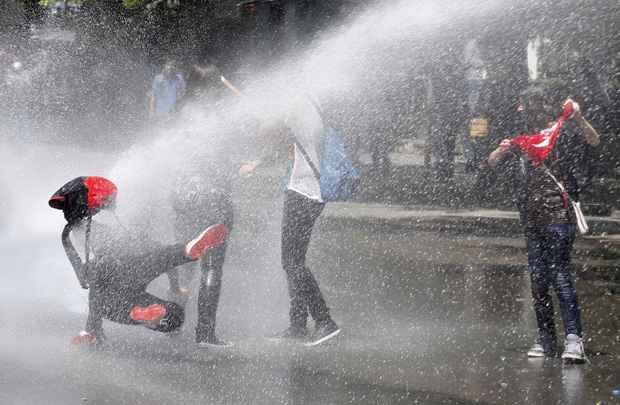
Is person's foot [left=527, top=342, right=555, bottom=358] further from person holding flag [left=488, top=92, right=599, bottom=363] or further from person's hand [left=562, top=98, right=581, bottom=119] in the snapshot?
person's hand [left=562, top=98, right=581, bottom=119]

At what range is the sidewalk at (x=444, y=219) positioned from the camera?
43.1 ft

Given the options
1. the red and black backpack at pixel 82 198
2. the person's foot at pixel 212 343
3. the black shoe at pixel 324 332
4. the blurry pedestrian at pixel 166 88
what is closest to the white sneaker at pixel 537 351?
the black shoe at pixel 324 332

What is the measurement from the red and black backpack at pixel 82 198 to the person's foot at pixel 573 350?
9.23 feet

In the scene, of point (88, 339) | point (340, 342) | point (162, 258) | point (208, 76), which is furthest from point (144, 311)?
point (208, 76)

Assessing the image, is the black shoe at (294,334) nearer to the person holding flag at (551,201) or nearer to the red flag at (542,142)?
the person holding flag at (551,201)

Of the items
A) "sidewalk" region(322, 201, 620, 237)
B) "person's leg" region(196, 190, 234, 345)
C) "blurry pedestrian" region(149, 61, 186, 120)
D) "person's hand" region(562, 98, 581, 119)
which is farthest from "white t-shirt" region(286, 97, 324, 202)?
"blurry pedestrian" region(149, 61, 186, 120)

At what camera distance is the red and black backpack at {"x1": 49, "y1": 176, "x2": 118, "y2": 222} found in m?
7.19

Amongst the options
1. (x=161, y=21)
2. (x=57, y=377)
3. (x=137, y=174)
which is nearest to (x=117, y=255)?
(x=57, y=377)

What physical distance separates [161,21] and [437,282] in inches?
522

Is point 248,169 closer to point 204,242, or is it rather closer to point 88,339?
point 204,242

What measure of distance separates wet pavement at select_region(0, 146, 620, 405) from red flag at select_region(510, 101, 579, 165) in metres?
1.19

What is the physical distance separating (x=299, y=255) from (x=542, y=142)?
5.51 feet

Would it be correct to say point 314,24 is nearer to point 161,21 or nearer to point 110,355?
point 161,21

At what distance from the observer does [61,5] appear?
24.8 m
